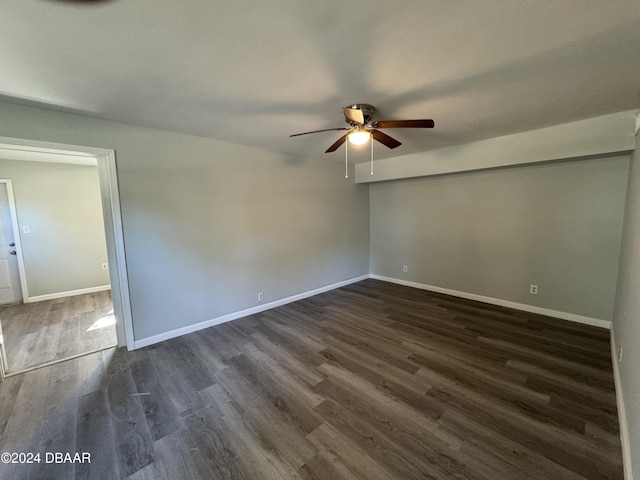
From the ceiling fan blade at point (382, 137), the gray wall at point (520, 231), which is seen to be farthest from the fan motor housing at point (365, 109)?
the gray wall at point (520, 231)

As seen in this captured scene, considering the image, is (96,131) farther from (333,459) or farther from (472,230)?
(472,230)

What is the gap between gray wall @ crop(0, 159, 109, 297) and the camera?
14.0 ft

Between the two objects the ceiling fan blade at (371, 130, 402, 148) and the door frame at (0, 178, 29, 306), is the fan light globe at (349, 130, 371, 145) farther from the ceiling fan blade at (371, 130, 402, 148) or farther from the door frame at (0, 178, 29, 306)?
the door frame at (0, 178, 29, 306)

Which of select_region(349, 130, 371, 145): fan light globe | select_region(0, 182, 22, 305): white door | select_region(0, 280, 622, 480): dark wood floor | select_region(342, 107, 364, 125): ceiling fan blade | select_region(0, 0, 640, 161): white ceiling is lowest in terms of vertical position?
select_region(0, 280, 622, 480): dark wood floor

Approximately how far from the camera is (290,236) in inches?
161

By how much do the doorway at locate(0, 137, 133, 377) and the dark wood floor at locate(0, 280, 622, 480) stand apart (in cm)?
47

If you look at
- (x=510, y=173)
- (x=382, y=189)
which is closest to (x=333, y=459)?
(x=510, y=173)

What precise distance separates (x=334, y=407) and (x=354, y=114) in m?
2.29

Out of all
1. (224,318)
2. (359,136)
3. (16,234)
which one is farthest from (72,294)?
(359,136)

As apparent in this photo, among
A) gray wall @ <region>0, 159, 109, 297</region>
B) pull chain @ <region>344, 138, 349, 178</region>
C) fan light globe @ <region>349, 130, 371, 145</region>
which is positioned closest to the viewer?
fan light globe @ <region>349, 130, 371, 145</region>

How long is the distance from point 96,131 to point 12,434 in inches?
99.5

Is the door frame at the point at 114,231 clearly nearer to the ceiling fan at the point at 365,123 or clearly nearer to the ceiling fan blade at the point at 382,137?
the ceiling fan at the point at 365,123

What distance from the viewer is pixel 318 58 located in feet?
5.09

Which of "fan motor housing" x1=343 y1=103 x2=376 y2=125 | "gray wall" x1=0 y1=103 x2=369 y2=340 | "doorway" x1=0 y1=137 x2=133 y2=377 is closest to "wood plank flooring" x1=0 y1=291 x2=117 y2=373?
"doorway" x1=0 y1=137 x2=133 y2=377
